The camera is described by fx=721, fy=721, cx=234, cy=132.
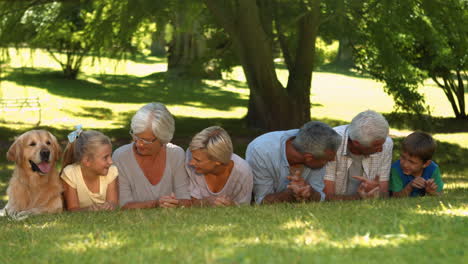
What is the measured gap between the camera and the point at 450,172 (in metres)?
17.1

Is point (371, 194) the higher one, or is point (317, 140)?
point (317, 140)

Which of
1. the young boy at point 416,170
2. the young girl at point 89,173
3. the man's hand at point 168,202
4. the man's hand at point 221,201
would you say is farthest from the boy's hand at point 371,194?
the young girl at point 89,173

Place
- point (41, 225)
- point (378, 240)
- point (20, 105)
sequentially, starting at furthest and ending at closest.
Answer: point (20, 105) < point (41, 225) < point (378, 240)

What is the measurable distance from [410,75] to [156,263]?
16288mm

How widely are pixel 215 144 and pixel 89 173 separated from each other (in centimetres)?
137

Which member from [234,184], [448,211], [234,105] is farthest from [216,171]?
[234,105]

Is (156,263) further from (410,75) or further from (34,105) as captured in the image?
(34,105)

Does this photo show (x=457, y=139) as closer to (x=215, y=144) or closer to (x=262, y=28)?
(x=262, y=28)

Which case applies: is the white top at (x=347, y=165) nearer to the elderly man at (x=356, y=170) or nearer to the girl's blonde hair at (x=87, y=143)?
the elderly man at (x=356, y=170)

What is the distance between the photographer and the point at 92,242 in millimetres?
5219

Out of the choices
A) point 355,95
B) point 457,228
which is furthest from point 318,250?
point 355,95

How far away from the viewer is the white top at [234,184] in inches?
302

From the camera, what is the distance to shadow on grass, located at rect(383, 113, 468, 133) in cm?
2622

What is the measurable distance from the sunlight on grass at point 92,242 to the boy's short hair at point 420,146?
3816mm
